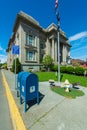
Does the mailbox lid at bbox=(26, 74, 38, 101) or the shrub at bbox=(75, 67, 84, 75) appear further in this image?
the shrub at bbox=(75, 67, 84, 75)

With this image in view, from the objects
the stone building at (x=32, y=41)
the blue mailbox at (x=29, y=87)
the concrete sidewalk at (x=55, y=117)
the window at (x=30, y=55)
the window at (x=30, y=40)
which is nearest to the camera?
the concrete sidewalk at (x=55, y=117)

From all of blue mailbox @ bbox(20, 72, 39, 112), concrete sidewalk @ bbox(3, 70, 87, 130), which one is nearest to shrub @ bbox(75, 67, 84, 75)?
concrete sidewalk @ bbox(3, 70, 87, 130)

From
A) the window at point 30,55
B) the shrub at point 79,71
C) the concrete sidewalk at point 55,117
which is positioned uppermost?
the window at point 30,55

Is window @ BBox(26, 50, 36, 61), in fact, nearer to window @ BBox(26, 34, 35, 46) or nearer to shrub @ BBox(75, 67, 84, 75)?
window @ BBox(26, 34, 35, 46)

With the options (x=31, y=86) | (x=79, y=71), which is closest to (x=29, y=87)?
(x=31, y=86)

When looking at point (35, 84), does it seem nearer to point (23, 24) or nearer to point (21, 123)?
point (21, 123)

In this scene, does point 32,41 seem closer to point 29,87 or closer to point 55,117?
point 29,87

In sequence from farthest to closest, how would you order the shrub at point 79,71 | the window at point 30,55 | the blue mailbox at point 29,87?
the window at point 30,55, the shrub at point 79,71, the blue mailbox at point 29,87

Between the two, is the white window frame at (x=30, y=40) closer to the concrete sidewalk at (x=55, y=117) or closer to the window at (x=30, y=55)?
the window at (x=30, y=55)

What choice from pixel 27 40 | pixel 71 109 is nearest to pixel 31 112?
pixel 71 109

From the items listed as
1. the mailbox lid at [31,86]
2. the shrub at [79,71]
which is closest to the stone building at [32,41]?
the shrub at [79,71]

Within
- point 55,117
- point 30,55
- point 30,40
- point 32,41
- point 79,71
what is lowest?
point 55,117

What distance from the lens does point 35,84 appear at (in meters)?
4.88

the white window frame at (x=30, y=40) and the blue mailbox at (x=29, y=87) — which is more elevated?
the white window frame at (x=30, y=40)
